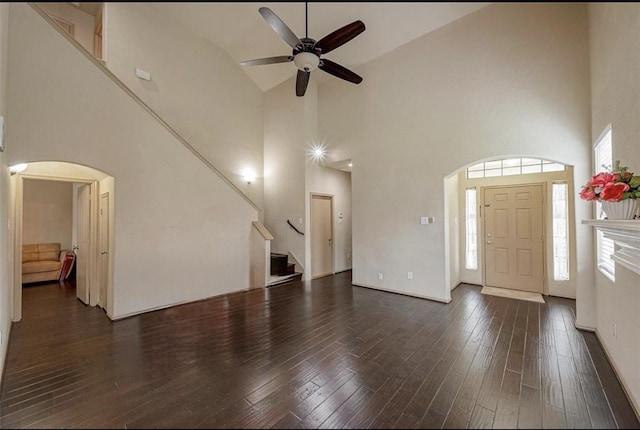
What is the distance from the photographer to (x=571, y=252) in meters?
4.61

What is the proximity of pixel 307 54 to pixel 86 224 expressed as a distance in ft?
14.6

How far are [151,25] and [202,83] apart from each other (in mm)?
1299

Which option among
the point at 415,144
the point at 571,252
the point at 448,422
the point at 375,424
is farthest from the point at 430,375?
the point at 571,252

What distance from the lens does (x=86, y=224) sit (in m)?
4.54

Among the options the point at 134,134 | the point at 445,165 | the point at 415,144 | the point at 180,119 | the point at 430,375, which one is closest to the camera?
the point at 430,375

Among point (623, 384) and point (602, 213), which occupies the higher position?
point (602, 213)

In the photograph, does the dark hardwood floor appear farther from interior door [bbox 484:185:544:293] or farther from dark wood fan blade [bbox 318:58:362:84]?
dark wood fan blade [bbox 318:58:362:84]

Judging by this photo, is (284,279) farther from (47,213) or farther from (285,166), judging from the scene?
(47,213)

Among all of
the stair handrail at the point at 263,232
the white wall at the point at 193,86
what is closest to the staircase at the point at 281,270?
the stair handrail at the point at 263,232

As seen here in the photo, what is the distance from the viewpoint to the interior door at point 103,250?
3.97 m

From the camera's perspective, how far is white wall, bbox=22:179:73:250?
6152 mm

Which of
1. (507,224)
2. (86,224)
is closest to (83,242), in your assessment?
(86,224)

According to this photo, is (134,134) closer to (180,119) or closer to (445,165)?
(180,119)

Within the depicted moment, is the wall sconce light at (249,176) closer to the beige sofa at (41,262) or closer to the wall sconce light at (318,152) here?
the wall sconce light at (318,152)
